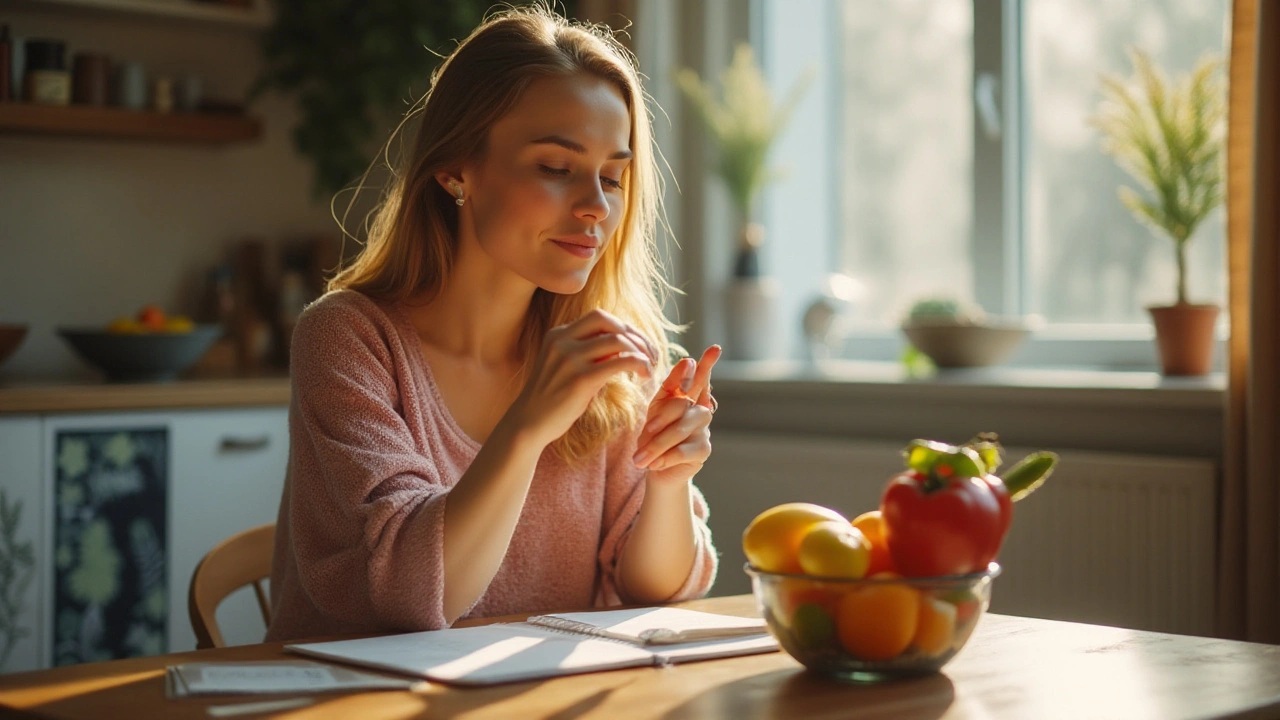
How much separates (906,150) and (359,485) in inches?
83.5

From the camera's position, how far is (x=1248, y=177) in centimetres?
220

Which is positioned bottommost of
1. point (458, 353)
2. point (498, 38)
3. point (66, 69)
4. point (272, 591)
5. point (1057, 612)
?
point (1057, 612)

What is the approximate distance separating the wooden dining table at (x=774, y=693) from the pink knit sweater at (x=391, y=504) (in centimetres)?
17

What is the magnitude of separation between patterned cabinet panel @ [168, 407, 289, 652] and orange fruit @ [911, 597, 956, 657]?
227 cm

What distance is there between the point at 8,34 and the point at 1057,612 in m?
2.66

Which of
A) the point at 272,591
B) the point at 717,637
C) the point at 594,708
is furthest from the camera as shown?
the point at 272,591

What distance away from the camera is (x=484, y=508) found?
1359 mm

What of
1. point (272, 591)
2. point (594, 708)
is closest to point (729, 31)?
point (272, 591)

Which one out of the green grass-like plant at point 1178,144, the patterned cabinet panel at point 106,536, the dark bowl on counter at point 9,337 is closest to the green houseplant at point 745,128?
the green grass-like plant at point 1178,144

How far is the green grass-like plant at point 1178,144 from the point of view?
242 centimetres

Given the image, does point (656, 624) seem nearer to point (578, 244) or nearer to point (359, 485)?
point (359, 485)

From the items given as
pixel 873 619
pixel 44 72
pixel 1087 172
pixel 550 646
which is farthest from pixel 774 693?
pixel 44 72

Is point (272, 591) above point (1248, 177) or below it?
below

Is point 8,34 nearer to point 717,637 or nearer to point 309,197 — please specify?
point 309,197
